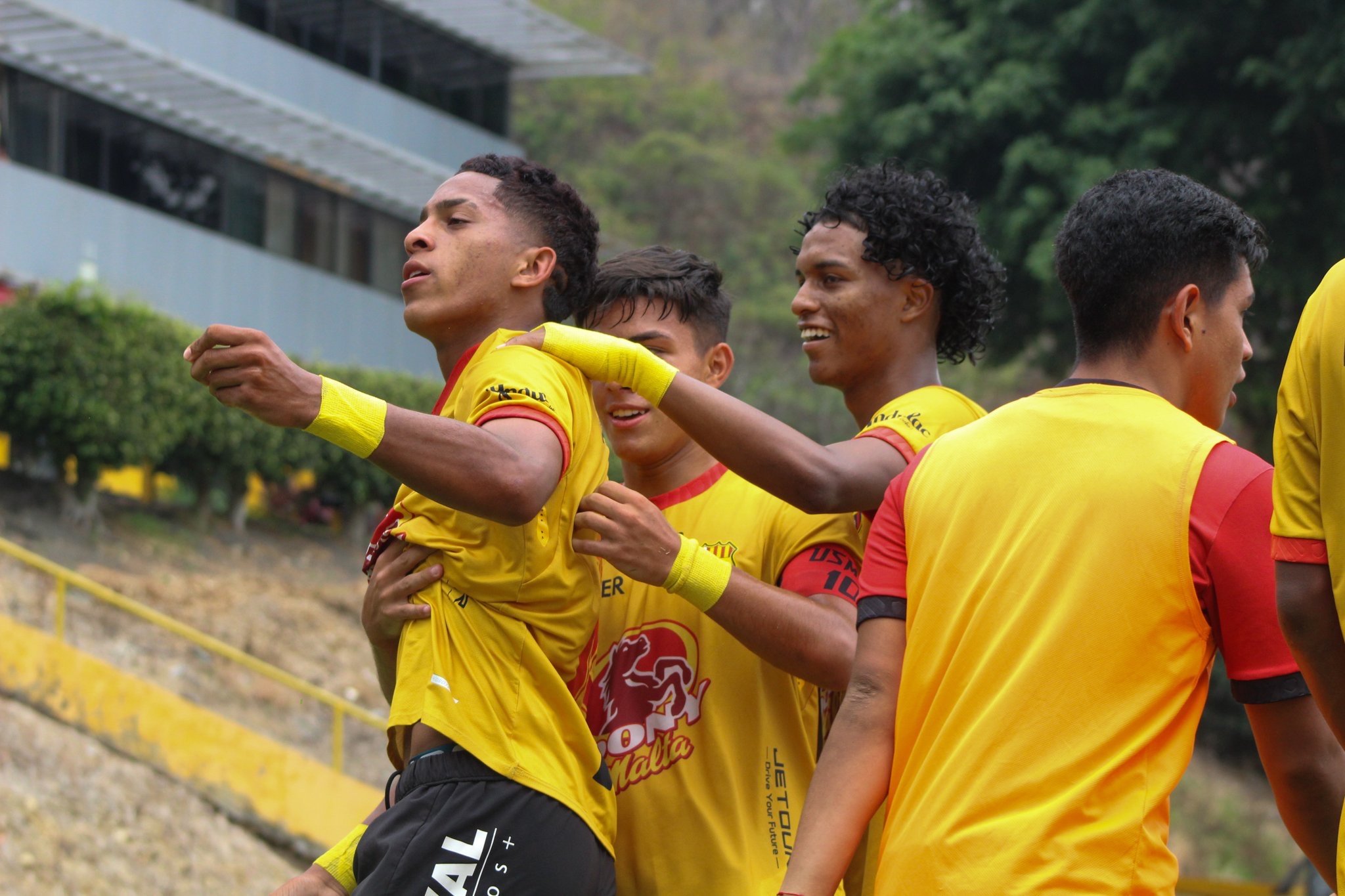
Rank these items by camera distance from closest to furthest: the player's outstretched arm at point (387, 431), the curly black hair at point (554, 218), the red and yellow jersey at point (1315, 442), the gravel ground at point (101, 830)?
the red and yellow jersey at point (1315, 442) → the player's outstretched arm at point (387, 431) → the curly black hair at point (554, 218) → the gravel ground at point (101, 830)

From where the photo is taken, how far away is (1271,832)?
736 inches

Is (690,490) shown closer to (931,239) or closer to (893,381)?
(893,381)

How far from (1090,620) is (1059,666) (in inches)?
3.8

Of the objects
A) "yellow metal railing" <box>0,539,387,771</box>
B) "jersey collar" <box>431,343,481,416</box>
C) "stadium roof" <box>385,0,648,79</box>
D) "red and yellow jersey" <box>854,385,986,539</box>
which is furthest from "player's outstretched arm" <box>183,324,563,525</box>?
"stadium roof" <box>385,0,648,79</box>

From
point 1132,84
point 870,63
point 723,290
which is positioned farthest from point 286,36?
point 723,290

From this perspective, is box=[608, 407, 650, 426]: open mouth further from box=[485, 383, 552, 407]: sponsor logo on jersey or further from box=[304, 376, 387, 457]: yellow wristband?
box=[304, 376, 387, 457]: yellow wristband

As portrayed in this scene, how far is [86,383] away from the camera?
49.6 feet

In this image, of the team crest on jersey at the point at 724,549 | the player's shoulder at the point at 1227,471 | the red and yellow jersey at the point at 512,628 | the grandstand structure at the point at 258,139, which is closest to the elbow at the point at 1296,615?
the player's shoulder at the point at 1227,471

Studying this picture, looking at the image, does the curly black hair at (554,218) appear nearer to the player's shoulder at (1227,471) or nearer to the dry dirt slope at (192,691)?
the player's shoulder at (1227,471)

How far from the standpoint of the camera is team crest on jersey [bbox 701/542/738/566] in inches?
161

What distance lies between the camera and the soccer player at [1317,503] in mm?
2414

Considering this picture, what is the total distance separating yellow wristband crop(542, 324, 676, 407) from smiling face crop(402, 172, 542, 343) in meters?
0.36

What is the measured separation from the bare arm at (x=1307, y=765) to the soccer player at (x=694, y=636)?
1.15 meters

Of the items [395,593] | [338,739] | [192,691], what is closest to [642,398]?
[395,593]
